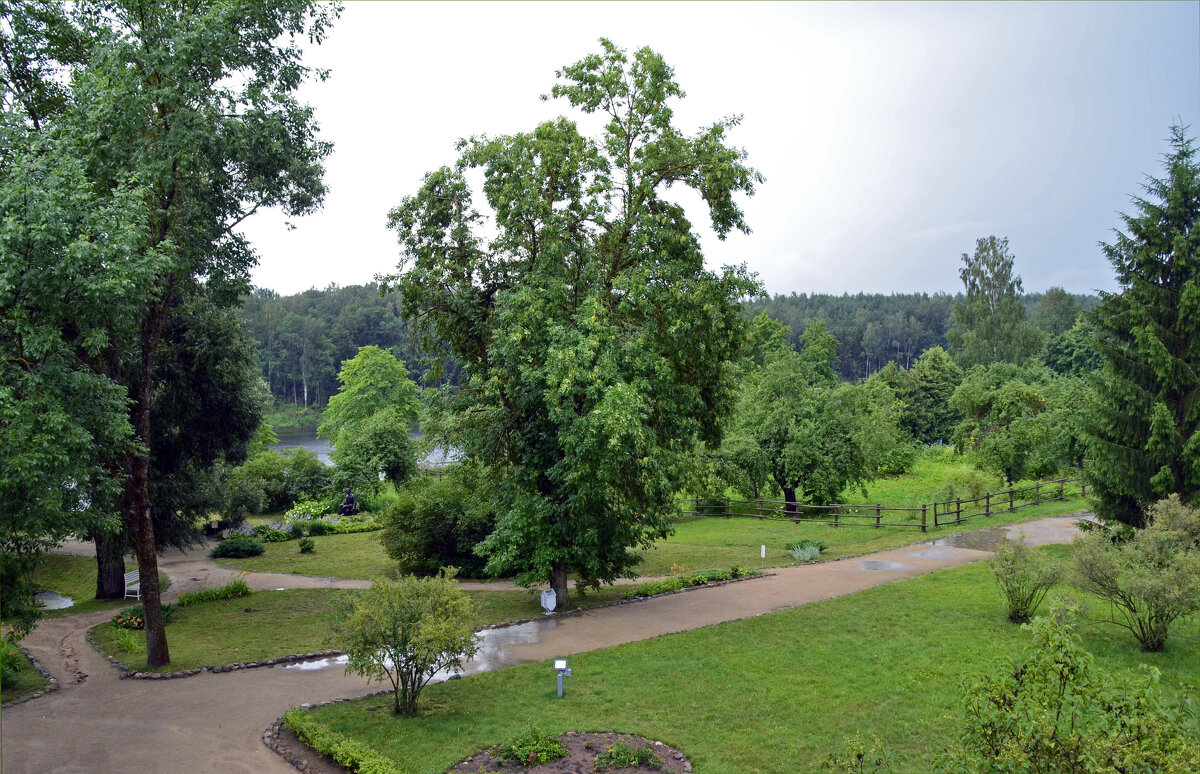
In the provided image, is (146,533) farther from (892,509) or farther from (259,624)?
(892,509)

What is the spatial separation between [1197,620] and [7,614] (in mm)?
20051

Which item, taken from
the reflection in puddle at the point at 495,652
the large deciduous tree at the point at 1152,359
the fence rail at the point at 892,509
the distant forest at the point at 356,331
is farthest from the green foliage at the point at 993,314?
the reflection in puddle at the point at 495,652

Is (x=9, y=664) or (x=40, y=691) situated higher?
(x=9, y=664)

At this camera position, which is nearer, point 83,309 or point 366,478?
point 83,309

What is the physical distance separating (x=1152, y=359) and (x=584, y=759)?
55.1 ft

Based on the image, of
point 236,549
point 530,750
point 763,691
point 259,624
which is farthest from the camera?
point 236,549

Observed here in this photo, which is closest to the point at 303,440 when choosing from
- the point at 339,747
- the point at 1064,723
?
the point at 339,747

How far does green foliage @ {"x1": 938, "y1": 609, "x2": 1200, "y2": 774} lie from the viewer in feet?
17.9

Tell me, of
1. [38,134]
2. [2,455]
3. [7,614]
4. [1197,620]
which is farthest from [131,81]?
[1197,620]

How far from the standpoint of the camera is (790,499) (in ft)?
101

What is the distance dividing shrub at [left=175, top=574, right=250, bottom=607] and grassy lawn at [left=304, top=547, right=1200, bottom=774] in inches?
387

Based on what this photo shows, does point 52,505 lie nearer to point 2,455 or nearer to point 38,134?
point 2,455

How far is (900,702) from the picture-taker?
1062 centimetres

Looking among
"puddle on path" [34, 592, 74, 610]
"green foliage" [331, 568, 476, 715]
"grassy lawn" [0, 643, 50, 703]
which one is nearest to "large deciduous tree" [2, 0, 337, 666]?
"grassy lawn" [0, 643, 50, 703]
